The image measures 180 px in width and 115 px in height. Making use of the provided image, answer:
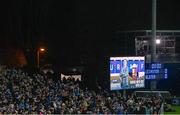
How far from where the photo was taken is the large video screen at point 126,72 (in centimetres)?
2903

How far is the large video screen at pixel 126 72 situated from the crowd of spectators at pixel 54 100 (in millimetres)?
879

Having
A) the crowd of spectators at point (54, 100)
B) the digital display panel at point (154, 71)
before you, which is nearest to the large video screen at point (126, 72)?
the digital display panel at point (154, 71)

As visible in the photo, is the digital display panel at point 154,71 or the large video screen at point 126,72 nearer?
the large video screen at point 126,72

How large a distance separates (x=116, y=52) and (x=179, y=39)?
4.92 meters

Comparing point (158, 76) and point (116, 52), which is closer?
point (158, 76)

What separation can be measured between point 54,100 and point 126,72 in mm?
6788

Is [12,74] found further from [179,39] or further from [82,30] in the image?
[179,39]

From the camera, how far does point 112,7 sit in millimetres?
41594

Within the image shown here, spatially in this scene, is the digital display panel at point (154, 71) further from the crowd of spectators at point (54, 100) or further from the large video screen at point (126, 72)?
the crowd of spectators at point (54, 100)

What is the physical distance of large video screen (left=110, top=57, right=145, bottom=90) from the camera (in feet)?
95.2

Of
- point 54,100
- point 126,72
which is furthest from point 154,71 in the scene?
point 54,100

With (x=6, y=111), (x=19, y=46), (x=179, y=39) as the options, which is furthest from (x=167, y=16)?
(x=6, y=111)

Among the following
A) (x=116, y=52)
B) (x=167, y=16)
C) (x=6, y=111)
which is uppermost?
(x=167, y=16)

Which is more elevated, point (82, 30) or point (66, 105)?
point (82, 30)
